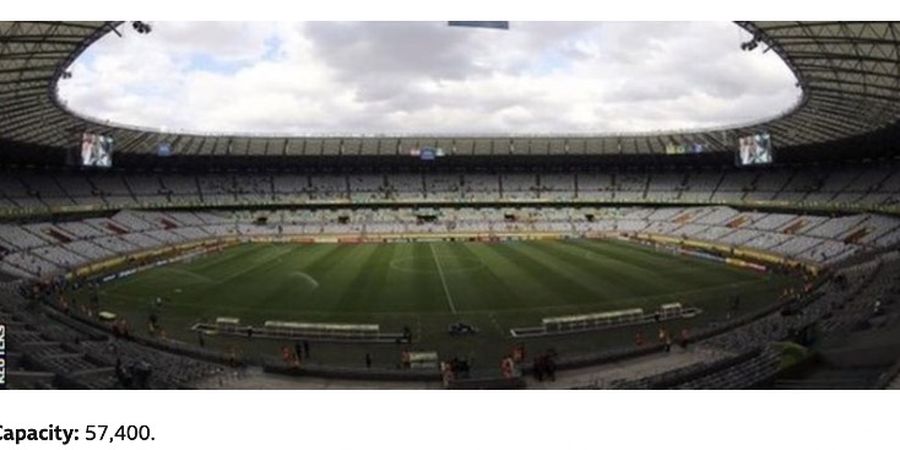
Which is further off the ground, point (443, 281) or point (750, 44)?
point (750, 44)

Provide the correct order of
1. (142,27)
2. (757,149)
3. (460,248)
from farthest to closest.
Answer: (460,248) → (757,149) → (142,27)

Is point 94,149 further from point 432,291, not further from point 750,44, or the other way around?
point 750,44

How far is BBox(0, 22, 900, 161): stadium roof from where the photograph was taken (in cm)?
3969

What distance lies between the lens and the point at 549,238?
7956 centimetres

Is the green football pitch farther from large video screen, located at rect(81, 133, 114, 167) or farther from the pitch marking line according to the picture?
large video screen, located at rect(81, 133, 114, 167)

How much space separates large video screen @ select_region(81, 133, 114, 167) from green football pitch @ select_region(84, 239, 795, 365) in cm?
1335

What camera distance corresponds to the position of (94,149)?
203 feet

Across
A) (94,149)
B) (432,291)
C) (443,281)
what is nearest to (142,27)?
(432,291)

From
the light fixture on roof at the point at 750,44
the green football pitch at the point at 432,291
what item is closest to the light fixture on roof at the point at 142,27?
the green football pitch at the point at 432,291

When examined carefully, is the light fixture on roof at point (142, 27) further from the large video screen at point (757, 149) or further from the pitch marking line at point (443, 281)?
the large video screen at point (757, 149)

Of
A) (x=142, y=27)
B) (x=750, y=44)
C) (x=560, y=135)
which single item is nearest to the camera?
(x=142, y=27)

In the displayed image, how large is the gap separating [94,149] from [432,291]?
124 feet
